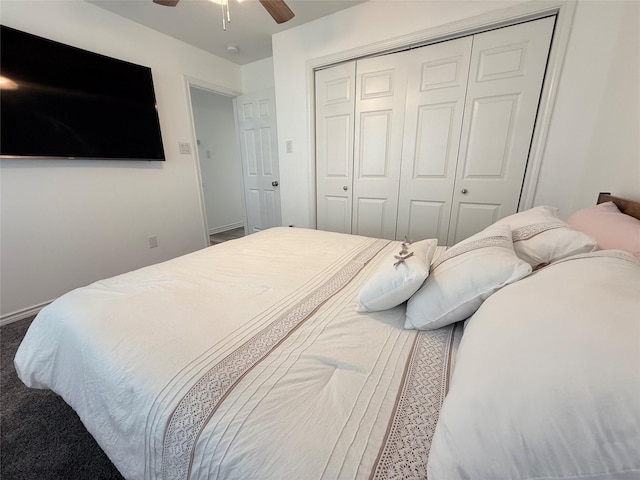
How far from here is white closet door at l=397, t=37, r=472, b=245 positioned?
2.06 meters

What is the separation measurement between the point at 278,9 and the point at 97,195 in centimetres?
223

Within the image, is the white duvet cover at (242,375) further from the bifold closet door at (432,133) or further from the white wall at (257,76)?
the white wall at (257,76)

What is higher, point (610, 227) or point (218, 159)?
point (218, 159)

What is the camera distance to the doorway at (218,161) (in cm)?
429

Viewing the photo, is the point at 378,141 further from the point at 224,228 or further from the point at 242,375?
the point at 224,228

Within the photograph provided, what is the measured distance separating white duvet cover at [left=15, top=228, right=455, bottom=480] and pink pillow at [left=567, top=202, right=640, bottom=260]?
2.01ft

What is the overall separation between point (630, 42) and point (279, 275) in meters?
2.32

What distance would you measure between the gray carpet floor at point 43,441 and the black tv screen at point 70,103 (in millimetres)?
1712

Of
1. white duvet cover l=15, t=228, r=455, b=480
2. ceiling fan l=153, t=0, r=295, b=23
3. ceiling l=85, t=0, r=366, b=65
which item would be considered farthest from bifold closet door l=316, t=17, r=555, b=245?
white duvet cover l=15, t=228, r=455, b=480

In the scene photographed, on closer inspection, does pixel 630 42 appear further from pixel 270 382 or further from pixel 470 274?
pixel 270 382

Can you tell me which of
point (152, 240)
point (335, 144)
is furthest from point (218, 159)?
point (335, 144)

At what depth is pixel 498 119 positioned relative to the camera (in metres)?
1.98

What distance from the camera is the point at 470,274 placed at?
771 mm

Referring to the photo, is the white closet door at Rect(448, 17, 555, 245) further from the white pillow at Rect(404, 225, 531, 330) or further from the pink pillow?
the white pillow at Rect(404, 225, 531, 330)
